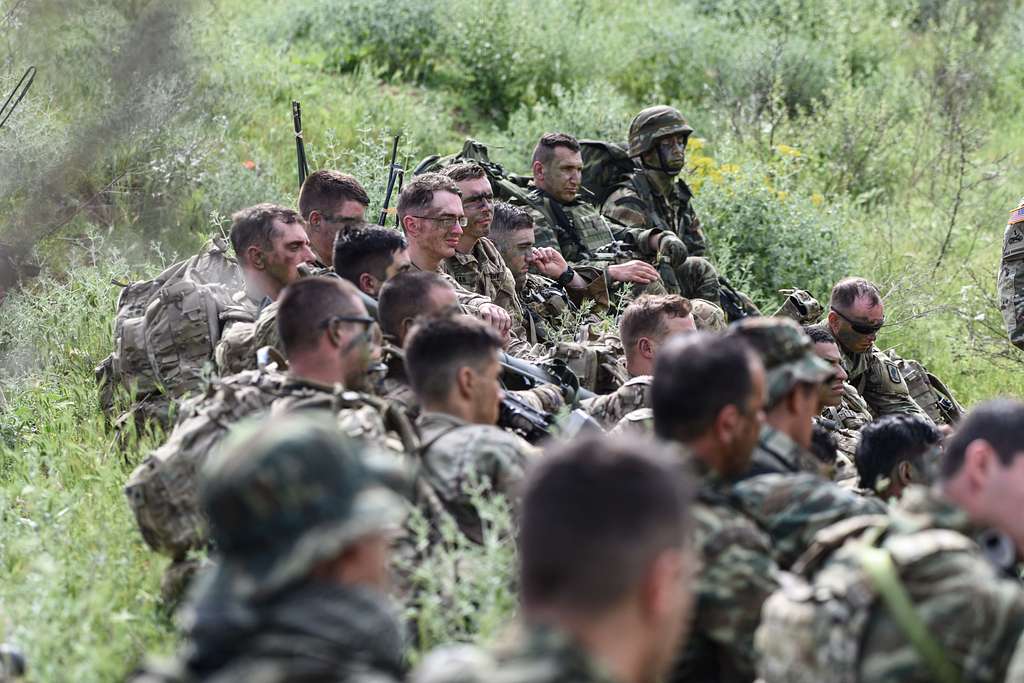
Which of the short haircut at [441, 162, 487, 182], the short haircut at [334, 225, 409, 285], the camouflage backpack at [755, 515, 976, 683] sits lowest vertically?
the short haircut at [441, 162, 487, 182]

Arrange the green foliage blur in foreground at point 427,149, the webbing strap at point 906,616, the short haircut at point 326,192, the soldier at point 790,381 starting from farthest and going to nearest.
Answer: the short haircut at point 326,192 → the green foliage blur in foreground at point 427,149 → the soldier at point 790,381 → the webbing strap at point 906,616

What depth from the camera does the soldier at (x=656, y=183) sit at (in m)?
9.77

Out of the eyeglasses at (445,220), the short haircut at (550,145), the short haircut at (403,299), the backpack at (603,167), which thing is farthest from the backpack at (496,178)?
the short haircut at (403,299)

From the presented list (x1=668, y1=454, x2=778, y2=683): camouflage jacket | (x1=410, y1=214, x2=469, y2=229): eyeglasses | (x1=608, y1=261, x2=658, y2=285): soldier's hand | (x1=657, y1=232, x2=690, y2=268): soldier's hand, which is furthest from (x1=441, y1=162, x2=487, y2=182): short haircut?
(x1=668, y1=454, x2=778, y2=683): camouflage jacket

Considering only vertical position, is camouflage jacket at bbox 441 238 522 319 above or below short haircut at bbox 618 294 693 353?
below

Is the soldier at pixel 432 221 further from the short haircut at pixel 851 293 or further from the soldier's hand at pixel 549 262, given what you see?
the short haircut at pixel 851 293

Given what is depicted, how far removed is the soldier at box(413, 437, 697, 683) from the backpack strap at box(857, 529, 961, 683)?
1.79 feet

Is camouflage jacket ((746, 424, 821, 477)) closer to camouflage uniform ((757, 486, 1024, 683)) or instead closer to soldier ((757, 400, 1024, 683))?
soldier ((757, 400, 1024, 683))

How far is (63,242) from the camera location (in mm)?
8969

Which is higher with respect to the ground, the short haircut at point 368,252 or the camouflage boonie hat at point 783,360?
the camouflage boonie hat at point 783,360

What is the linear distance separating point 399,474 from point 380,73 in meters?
11.8

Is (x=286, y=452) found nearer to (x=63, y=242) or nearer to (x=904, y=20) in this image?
(x=63, y=242)

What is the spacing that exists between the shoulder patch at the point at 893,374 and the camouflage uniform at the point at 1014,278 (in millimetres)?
817

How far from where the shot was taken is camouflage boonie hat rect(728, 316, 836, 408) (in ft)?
12.2
